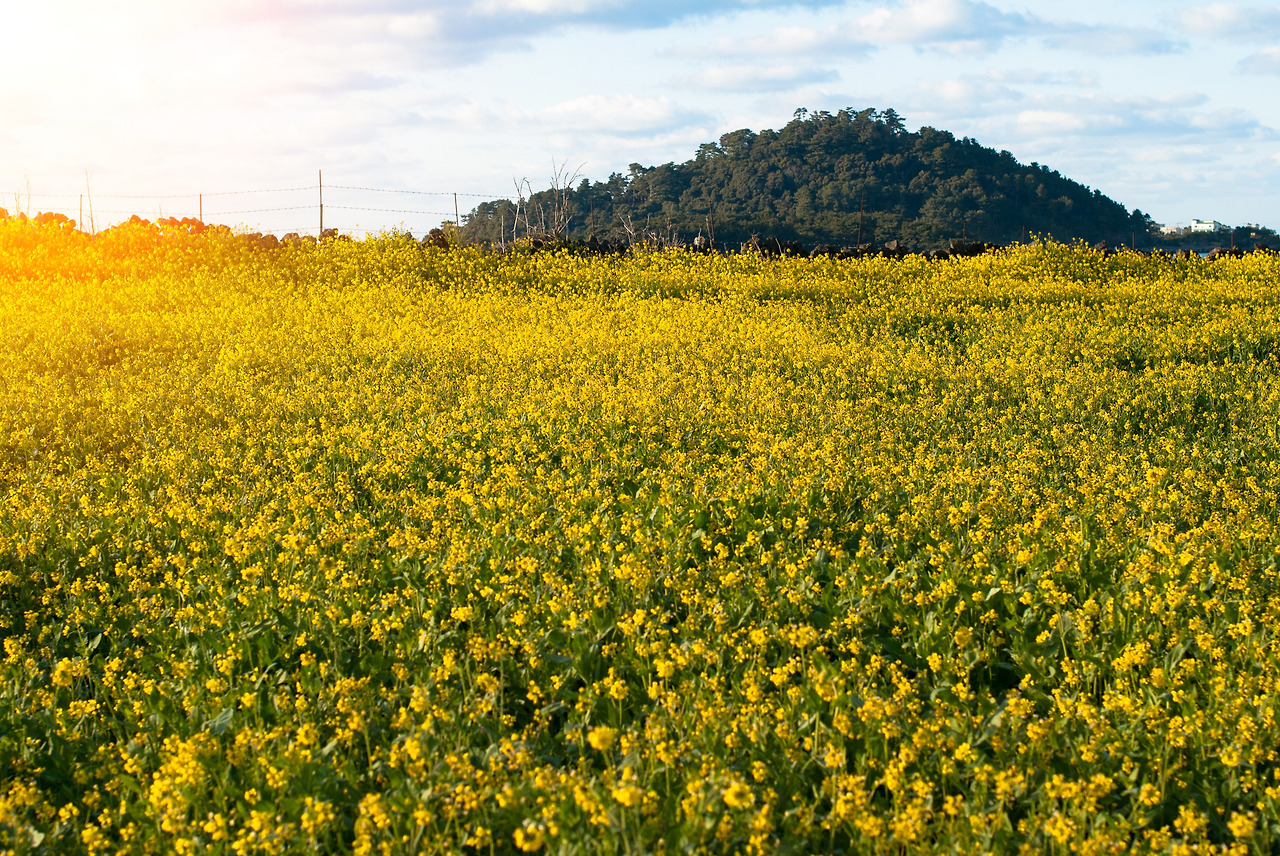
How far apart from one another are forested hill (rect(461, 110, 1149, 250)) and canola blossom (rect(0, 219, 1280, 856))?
4057 cm

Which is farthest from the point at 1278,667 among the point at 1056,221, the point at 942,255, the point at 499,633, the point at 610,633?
the point at 1056,221

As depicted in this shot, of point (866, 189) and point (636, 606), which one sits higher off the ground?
point (866, 189)

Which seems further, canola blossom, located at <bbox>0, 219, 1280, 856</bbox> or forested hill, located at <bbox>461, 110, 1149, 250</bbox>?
forested hill, located at <bbox>461, 110, 1149, 250</bbox>

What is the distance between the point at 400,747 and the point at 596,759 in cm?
63

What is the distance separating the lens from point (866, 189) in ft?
178

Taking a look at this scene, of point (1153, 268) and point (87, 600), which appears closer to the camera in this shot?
point (87, 600)

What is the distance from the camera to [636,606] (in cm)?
380

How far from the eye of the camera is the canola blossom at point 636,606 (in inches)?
101

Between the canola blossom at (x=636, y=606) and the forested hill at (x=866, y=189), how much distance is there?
4057 cm

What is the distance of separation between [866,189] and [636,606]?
179 ft

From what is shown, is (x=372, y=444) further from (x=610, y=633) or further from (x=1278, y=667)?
(x=1278, y=667)

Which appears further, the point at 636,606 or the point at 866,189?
the point at 866,189

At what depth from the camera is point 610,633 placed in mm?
3646

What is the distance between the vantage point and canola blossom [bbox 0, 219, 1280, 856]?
2.57m
